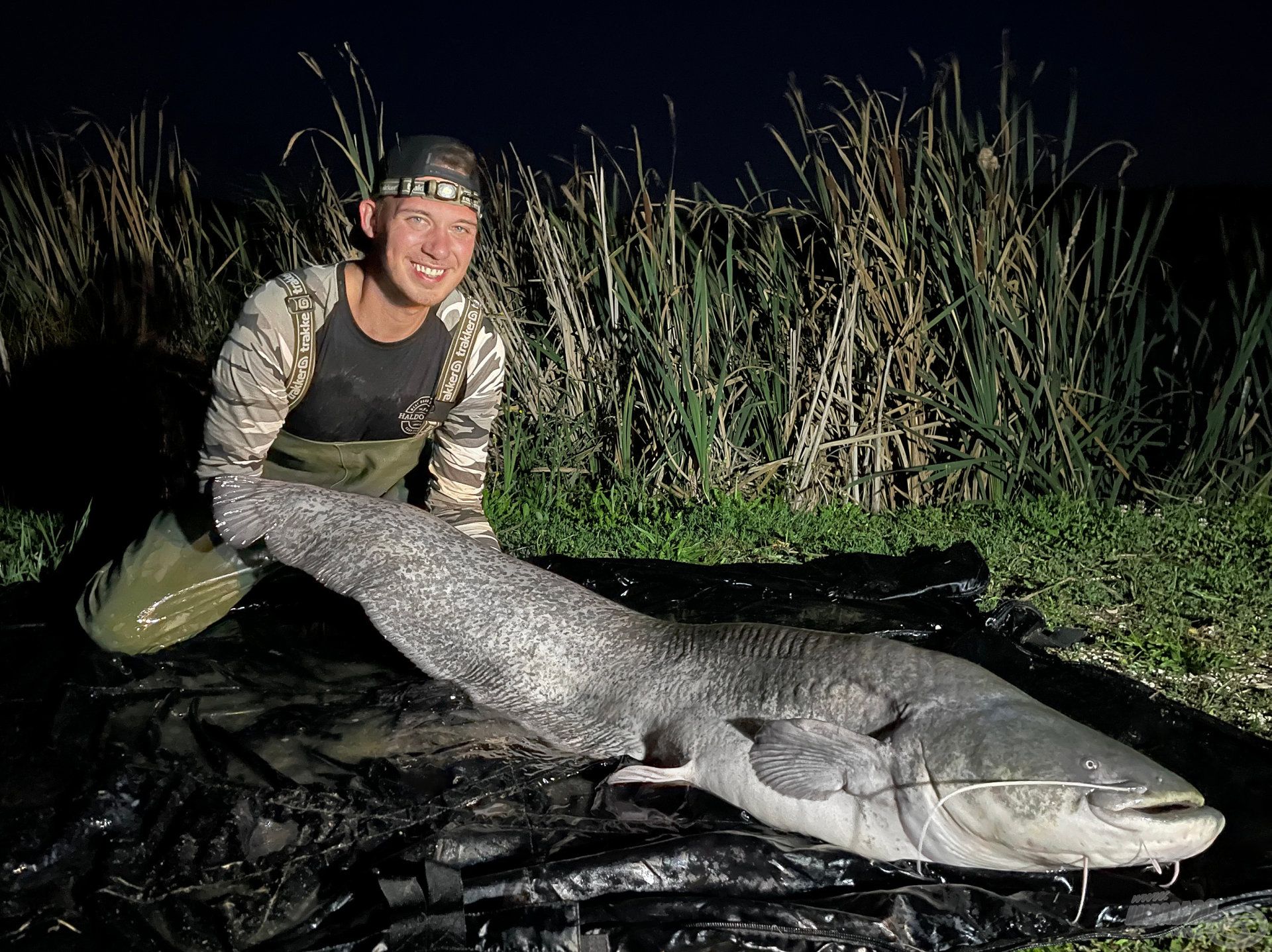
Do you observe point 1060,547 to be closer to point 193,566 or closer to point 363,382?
point 363,382

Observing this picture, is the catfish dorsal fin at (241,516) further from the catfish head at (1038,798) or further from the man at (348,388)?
the catfish head at (1038,798)

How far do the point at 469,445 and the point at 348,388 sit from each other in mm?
541

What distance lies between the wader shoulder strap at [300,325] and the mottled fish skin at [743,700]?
0.43 m

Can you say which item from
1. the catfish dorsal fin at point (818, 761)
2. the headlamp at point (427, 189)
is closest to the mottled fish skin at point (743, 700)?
the catfish dorsal fin at point (818, 761)

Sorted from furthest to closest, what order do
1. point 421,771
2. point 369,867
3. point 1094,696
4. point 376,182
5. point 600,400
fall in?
1. point 600,400
2. point 376,182
3. point 1094,696
4. point 421,771
5. point 369,867

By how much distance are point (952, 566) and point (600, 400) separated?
2295mm

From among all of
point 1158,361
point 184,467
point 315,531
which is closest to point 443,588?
point 315,531

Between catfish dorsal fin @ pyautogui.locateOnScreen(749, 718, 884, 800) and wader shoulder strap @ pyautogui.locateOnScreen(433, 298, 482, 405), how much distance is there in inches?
81.4

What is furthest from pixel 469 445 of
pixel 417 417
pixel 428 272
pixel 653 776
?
pixel 653 776

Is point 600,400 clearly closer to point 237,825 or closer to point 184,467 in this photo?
point 184,467

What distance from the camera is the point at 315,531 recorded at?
10.9ft

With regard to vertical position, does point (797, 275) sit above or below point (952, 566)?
above

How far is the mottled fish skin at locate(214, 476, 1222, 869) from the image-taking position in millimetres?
2316

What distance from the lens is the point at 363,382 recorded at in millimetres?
3832
